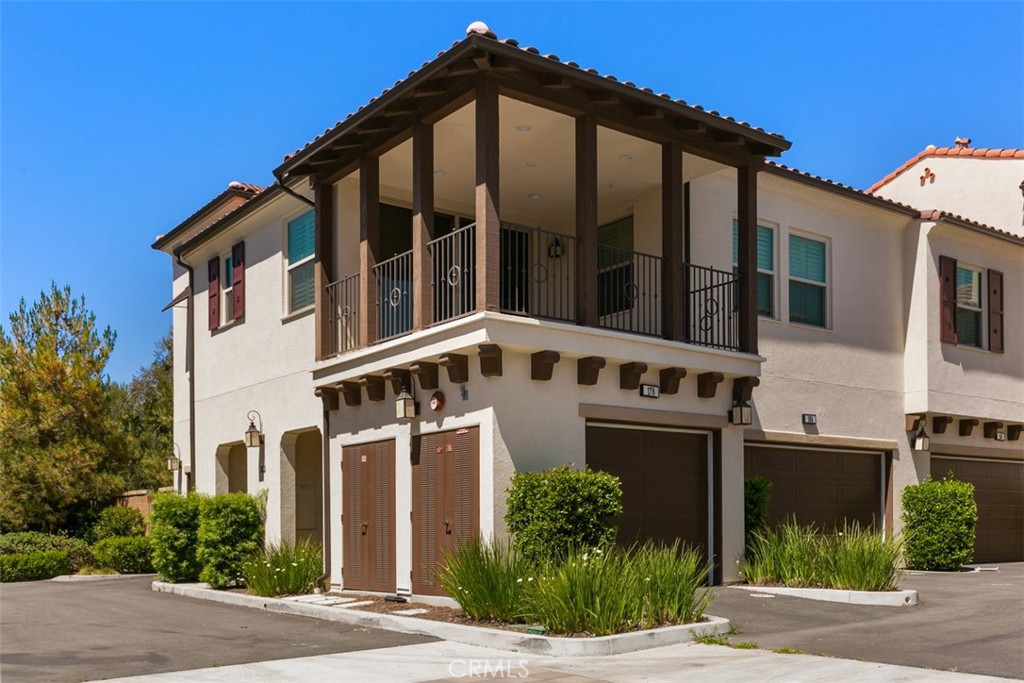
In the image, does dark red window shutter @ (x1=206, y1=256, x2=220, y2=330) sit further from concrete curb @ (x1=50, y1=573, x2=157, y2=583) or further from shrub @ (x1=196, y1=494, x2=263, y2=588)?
concrete curb @ (x1=50, y1=573, x2=157, y2=583)

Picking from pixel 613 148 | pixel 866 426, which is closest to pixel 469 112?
pixel 613 148

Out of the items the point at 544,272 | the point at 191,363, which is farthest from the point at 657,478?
the point at 191,363

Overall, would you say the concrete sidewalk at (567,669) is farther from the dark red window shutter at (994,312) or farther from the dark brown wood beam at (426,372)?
the dark red window shutter at (994,312)

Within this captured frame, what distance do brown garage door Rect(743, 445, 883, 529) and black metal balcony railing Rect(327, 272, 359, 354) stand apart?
627 centimetres

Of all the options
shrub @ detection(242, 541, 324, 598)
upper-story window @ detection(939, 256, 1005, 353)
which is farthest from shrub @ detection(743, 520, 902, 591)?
upper-story window @ detection(939, 256, 1005, 353)

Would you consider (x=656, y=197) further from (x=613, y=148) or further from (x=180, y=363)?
(x=180, y=363)

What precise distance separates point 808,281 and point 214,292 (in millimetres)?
11024

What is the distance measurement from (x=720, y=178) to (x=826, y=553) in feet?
19.9

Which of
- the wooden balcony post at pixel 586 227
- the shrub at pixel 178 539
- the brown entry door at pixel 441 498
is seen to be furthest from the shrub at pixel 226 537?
the wooden balcony post at pixel 586 227

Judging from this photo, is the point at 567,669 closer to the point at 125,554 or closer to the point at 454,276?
the point at 454,276

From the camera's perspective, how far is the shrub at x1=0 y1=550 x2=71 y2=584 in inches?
803

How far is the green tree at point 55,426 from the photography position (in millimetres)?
22609

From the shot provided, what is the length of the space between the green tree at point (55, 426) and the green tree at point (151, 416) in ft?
27.7

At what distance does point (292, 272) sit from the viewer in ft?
58.4
